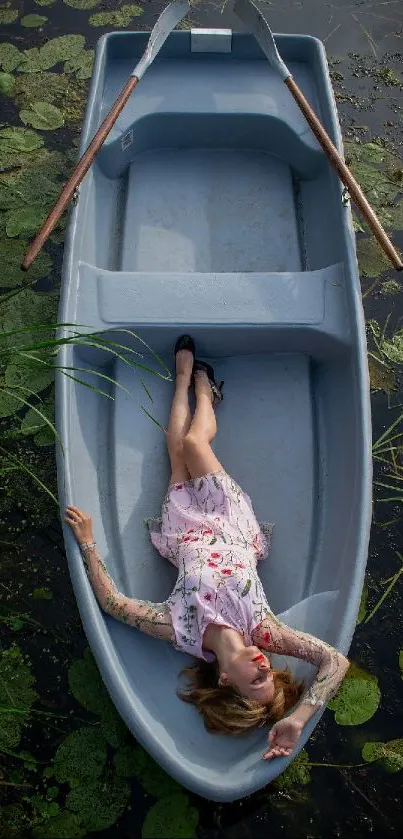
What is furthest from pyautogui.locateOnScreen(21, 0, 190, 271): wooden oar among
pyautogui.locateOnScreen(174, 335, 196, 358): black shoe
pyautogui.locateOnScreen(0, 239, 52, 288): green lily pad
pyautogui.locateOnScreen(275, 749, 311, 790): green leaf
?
pyautogui.locateOnScreen(275, 749, 311, 790): green leaf

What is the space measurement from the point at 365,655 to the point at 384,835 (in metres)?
0.67

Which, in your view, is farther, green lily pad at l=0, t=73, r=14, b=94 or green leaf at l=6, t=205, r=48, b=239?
green lily pad at l=0, t=73, r=14, b=94

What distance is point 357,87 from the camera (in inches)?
212

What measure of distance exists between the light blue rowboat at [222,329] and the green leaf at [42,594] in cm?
46

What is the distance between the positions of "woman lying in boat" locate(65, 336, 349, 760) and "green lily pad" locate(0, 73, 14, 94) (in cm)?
317

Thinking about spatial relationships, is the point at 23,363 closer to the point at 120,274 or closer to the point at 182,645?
the point at 120,274

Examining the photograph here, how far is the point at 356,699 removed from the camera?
3.23 metres

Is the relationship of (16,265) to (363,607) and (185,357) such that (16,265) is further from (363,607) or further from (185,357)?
(363,607)

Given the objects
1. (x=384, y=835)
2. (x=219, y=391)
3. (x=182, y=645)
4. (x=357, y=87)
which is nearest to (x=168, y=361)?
(x=219, y=391)

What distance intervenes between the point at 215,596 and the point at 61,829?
1039mm

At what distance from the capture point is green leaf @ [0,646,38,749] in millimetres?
3135

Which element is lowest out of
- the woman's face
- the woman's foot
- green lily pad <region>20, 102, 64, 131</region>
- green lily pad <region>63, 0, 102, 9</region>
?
the woman's face

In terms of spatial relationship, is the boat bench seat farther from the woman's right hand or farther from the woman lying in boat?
the woman's right hand

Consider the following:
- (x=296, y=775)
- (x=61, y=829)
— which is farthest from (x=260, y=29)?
(x=61, y=829)
